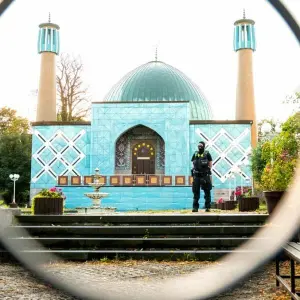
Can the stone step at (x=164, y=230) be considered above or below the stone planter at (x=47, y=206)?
below

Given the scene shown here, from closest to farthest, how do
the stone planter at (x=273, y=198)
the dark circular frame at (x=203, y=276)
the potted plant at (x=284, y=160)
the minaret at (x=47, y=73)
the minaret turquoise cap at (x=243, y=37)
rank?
the dark circular frame at (x=203, y=276) → the stone planter at (x=273, y=198) → the potted plant at (x=284, y=160) → the minaret at (x=47, y=73) → the minaret turquoise cap at (x=243, y=37)

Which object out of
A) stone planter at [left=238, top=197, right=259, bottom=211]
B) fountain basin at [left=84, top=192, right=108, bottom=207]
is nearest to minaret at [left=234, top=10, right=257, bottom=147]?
fountain basin at [left=84, top=192, right=108, bottom=207]

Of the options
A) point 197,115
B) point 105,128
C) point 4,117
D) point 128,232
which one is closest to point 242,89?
point 197,115

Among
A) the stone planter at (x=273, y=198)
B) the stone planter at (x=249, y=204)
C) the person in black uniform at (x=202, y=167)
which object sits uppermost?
the person in black uniform at (x=202, y=167)

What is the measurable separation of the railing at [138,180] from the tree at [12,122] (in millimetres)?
5681

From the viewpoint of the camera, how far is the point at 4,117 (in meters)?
27.2

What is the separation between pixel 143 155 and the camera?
27000mm

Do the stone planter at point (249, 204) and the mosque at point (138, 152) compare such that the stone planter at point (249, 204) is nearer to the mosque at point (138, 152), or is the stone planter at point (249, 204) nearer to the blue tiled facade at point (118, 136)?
the mosque at point (138, 152)

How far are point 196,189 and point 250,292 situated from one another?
5027 mm

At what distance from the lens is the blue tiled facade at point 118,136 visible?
81.4ft

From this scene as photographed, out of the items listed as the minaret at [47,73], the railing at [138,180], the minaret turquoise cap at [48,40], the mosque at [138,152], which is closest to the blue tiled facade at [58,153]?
the mosque at [138,152]

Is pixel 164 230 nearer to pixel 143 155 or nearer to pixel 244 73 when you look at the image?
pixel 143 155

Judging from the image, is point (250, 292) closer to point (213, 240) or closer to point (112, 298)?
point (112, 298)

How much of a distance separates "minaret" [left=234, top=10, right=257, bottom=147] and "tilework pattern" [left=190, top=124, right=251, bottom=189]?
539cm
